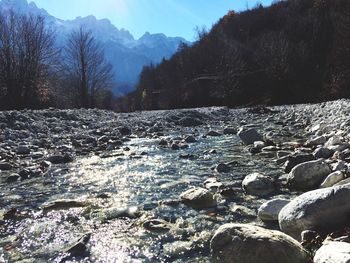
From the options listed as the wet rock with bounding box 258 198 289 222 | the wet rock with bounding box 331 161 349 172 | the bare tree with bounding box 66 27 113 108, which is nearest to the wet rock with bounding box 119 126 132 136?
the wet rock with bounding box 331 161 349 172

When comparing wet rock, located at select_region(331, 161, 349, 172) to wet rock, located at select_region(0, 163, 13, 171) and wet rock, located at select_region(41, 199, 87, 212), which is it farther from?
wet rock, located at select_region(0, 163, 13, 171)

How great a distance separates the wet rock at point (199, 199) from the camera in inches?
193

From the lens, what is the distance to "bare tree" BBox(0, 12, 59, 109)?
26.3 metres

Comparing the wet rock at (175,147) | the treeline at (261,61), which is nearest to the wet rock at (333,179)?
the wet rock at (175,147)

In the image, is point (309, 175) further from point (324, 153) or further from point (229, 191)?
point (324, 153)

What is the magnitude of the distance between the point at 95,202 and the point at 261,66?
54.7m

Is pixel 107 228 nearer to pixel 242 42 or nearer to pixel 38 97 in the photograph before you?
pixel 38 97

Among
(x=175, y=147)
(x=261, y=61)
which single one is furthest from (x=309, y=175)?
(x=261, y=61)

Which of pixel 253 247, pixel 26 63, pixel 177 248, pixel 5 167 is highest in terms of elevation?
pixel 26 63

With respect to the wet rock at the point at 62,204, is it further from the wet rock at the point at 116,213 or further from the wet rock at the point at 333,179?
the wet rock at the point at 333,179

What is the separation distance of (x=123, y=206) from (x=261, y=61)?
54.8 meters

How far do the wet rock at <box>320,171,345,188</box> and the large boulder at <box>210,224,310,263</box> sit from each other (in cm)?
202

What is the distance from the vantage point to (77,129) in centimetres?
1558

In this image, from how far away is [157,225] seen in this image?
4.23 m
